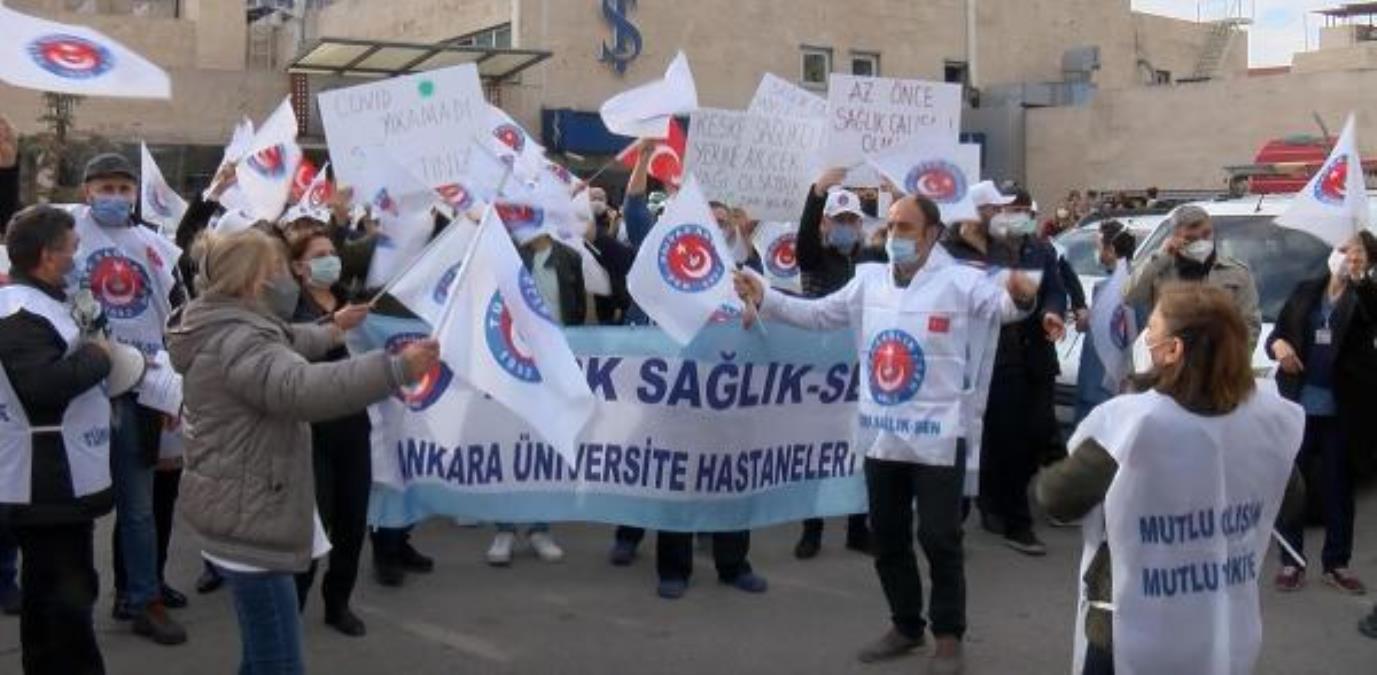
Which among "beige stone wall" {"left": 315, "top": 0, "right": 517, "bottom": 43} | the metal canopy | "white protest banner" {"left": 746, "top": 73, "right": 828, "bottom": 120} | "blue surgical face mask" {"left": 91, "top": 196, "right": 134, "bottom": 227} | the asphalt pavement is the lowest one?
the asphalt pavement

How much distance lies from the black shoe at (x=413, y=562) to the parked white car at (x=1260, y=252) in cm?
411

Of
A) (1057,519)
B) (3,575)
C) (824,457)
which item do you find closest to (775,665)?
(824,457)

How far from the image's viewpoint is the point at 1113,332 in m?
8.66

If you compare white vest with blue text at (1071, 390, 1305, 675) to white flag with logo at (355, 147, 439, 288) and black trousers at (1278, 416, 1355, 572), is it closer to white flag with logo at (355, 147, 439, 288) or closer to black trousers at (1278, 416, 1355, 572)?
black trousers at (1278, 416, 1355, 572)

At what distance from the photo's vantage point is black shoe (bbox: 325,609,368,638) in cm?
645

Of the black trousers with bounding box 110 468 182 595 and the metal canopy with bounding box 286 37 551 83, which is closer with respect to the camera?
the black trousers with bounding box 110 468 182 595

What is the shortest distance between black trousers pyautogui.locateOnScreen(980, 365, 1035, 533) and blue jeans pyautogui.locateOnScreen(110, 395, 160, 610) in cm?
449

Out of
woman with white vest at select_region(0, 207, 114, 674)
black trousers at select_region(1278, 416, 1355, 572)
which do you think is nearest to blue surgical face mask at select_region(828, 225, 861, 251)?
black trousers at select_region(1278, 416, 1355, 572)

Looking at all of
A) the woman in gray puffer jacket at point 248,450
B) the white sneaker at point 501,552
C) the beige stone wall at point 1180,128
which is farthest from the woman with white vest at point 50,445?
the beige stone wall at point 1180,128

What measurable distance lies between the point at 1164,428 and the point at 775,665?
281 centimetres

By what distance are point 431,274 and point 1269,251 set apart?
21.7 feet

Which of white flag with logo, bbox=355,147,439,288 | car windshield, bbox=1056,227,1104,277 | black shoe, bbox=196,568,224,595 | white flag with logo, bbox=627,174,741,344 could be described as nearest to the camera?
white flag with logo, bbox=627,174,741,344

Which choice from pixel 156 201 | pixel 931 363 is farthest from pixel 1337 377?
pixel 156 201

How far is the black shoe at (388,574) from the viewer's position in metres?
7.29
